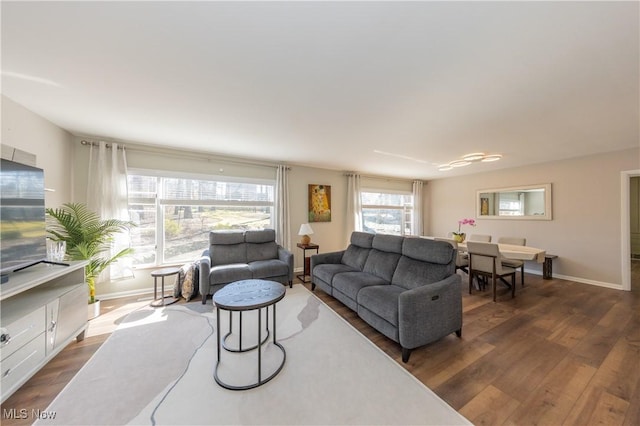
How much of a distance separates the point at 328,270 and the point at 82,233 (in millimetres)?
3132

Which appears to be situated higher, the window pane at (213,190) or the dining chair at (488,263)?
the window pane at (213,190)

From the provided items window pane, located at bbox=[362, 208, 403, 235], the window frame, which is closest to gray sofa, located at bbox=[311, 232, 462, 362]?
window pane, located at bbox=[362, 208, 403, 235]

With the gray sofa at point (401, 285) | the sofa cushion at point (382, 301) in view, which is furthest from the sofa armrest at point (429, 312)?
the sofa cushion at point (382, 301)

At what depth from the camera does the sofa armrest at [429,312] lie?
1887 millimetres

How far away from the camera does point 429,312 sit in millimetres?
1984

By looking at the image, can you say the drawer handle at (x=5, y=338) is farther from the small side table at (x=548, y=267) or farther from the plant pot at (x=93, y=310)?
the small side table at (x=548, y=267)

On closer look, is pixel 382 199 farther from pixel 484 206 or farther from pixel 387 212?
pixel 484 206

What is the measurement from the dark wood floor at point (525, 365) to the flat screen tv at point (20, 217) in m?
0.95

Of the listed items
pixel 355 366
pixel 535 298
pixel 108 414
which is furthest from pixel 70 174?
pixel 535 298

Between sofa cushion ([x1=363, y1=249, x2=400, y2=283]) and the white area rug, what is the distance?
86 centimetres

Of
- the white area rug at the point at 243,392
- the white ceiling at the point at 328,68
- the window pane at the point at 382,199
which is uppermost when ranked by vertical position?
the white ceiling at the point at 328,68

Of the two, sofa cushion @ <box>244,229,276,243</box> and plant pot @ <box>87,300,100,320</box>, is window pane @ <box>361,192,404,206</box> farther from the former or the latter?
plant pot @ <box>87,300,100,320</box>

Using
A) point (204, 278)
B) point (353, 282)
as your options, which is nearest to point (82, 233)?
point (204, 278)

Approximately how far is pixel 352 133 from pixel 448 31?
1693mm
